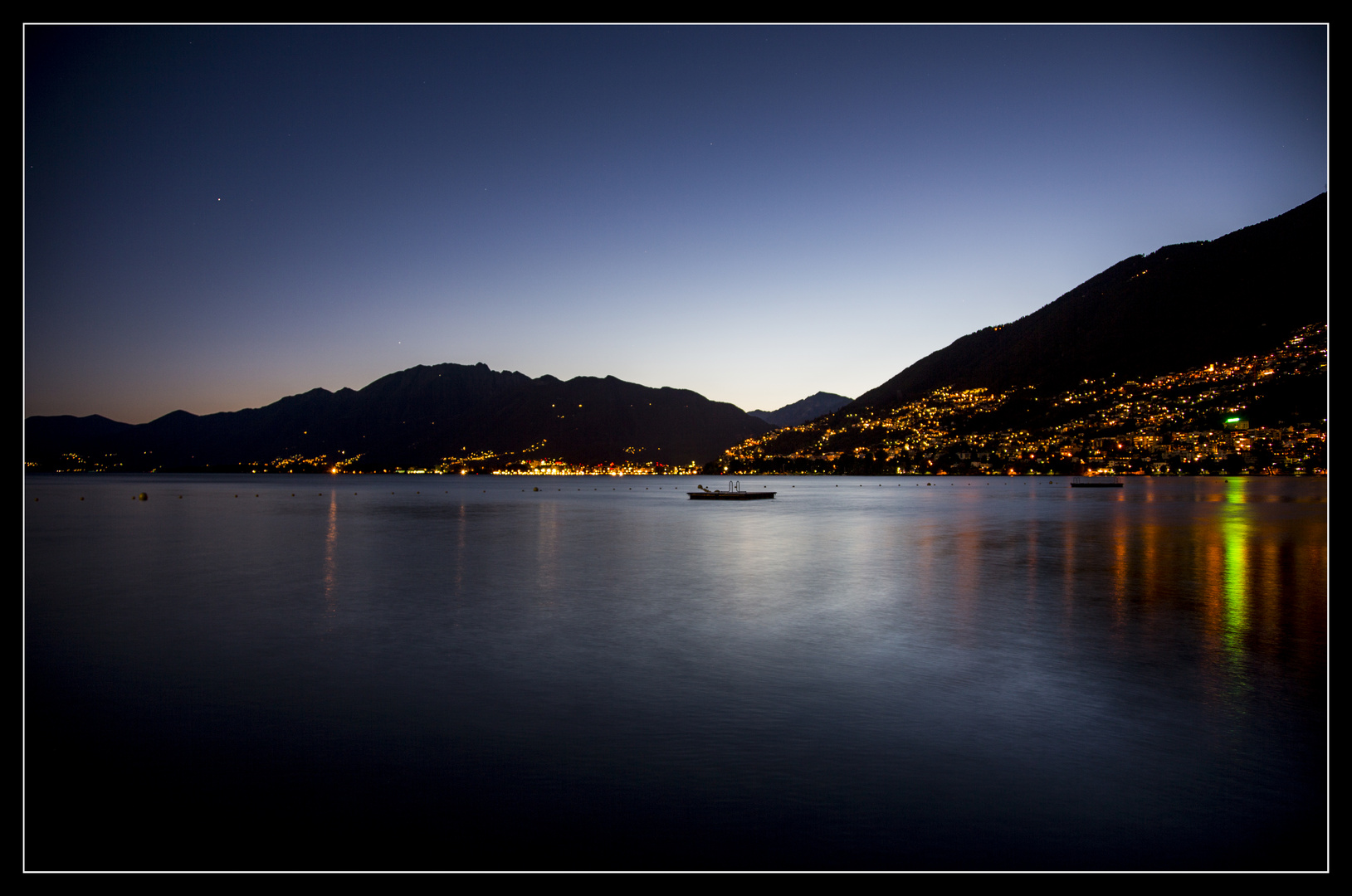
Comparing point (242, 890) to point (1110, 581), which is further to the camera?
point (1110, 581)

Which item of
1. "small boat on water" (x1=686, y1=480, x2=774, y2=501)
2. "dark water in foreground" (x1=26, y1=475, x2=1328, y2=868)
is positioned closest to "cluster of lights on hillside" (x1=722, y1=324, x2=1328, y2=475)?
"small boat on water" (x1=686, y1=480, x2=774, y2=501)

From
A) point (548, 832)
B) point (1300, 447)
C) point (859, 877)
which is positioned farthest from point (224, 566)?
point (1300, 447)

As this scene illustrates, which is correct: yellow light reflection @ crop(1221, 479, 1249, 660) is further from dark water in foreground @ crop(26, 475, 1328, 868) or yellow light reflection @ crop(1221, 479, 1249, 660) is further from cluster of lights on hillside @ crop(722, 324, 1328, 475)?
cluster of lights on hillside @ crop(722, 324, 1328, 475)

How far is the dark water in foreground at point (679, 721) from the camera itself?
506 cm

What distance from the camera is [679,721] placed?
7645 mm

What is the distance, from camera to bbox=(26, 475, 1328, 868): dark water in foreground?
5059mm

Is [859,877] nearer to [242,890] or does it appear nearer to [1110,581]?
[242,890]

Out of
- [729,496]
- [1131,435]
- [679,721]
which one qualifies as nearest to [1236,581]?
[679,721]

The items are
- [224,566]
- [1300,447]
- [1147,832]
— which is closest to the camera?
[1147,832]

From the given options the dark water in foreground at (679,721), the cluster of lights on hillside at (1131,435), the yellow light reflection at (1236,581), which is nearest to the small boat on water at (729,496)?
the yellow light reflection at (1236,581)

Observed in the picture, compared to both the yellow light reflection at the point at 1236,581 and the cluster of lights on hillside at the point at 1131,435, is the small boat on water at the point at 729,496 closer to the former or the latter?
the yellow light reflection at the point at 1236,581

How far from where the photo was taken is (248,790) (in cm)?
574

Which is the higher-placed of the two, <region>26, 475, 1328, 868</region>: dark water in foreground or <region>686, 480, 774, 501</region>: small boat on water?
<region>26, 475, 1328, 868</region>: dark water in foreground
